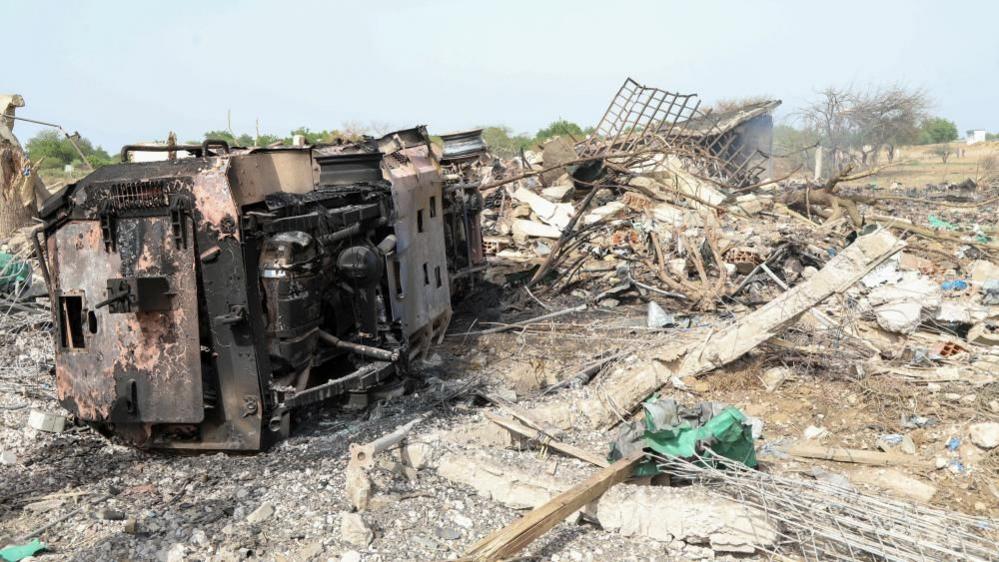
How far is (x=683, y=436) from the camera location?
502 centimetres

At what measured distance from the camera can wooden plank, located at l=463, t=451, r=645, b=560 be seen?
151 inches

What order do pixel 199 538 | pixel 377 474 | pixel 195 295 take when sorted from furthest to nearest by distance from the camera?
pixel 195 295, pixel 377 474, pixel 199 538

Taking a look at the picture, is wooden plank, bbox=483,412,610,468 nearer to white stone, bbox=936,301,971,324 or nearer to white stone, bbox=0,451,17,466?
white stone, bbox=0,451,17,466

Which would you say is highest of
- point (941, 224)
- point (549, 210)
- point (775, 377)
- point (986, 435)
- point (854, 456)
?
point (549, 210)

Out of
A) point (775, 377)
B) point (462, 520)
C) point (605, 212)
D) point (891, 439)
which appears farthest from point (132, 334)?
point (605, 212)

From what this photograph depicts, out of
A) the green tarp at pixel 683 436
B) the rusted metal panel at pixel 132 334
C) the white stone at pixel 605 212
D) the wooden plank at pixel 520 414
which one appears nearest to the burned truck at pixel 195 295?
the rusted metal panel at pixel 132 334

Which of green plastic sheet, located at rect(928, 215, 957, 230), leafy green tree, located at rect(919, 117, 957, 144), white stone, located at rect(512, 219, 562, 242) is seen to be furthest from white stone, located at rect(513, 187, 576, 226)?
leafy green tree, located at rect(919, 117, 957, 144)

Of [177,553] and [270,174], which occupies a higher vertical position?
[270,174]

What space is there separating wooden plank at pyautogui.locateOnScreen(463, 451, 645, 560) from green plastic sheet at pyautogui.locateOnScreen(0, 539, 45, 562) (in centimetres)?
239

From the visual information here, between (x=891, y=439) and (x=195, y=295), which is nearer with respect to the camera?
(x=195, y=295)

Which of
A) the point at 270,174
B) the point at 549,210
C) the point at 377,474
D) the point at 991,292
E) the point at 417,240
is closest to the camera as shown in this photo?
the point at 377,474

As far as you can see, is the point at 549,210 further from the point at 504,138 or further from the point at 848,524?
the point at 504,138

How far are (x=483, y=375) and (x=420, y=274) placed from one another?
1.14 meters

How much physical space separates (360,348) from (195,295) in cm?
123
